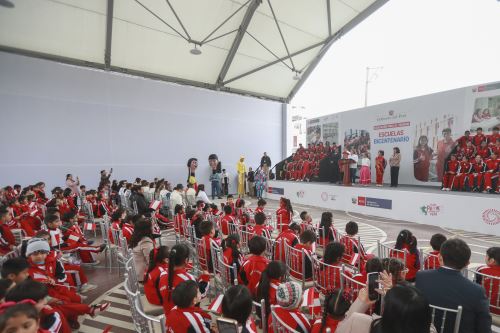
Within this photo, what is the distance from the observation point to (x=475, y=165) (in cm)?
797

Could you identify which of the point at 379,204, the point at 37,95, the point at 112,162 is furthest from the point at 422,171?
the point at 37,95

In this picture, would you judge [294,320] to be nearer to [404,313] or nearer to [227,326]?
[227,326]

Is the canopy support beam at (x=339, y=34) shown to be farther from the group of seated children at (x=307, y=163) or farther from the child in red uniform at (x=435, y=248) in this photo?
the child in red uniform at (x=435, y=248)

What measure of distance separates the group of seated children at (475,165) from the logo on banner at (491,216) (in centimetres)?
104

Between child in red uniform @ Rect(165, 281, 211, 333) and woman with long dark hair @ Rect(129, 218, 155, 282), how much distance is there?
1.78 meters

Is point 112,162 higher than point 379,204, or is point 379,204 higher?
point 112,162

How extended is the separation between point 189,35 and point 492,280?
12243mm

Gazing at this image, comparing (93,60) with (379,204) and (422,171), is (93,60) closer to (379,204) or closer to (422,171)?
(379,204)

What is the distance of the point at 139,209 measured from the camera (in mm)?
6855

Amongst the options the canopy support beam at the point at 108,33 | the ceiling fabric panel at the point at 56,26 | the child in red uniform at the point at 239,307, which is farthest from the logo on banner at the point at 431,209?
the ceiling fabric panel at the point at 56,26

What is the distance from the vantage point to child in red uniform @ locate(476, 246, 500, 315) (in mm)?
2338

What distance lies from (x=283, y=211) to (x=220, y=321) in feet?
13.1

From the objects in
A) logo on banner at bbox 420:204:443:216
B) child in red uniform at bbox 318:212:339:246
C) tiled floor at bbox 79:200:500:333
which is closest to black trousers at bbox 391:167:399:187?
tiled floor at bbox 79:200:500:333

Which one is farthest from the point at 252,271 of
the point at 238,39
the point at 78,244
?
the point at 238,39
